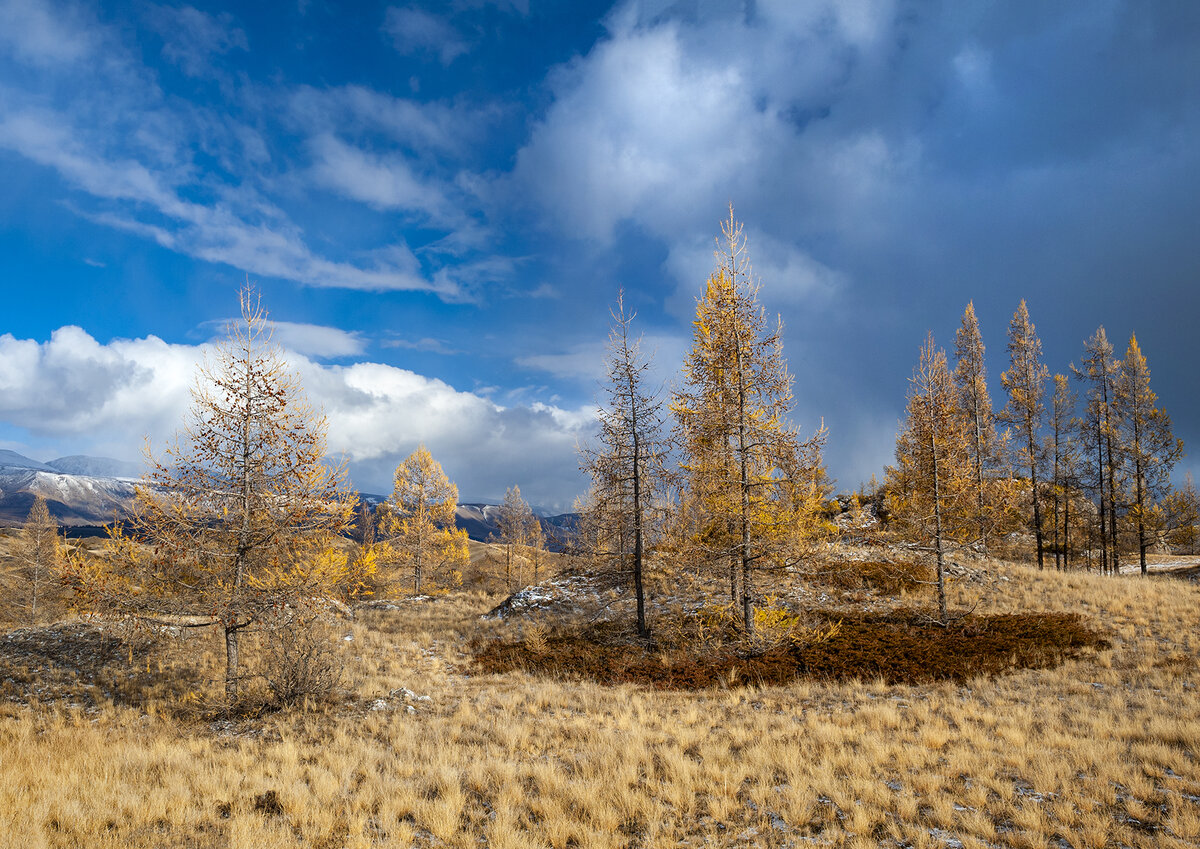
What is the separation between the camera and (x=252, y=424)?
39.0 feet

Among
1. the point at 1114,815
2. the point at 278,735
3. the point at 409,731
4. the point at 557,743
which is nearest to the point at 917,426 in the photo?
the point at 1114,815

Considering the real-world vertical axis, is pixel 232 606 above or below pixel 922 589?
above

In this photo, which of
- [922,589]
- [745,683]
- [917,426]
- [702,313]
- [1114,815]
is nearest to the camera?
[1114,815]

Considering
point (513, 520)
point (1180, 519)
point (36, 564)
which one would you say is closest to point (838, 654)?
point (513, 520)

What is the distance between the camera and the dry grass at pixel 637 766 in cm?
600

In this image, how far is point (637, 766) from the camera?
784cm

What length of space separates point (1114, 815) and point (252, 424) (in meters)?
15.6

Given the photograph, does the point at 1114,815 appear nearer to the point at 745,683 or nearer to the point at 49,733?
the point at 745,683

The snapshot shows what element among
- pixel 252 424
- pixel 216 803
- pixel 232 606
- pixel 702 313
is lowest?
pixel 216 803

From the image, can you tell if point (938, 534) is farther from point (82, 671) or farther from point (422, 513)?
point (422, 513)

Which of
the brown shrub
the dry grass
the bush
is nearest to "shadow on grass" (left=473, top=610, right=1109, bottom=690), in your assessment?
the dry grass

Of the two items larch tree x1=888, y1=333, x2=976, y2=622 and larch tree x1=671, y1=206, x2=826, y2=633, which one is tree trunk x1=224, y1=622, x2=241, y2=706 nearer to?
larch tree x1=671, y1=206, x2=826, y2=633

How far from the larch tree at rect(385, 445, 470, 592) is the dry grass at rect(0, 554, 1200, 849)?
69.9ft

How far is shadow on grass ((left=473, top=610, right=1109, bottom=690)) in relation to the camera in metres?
12.8
